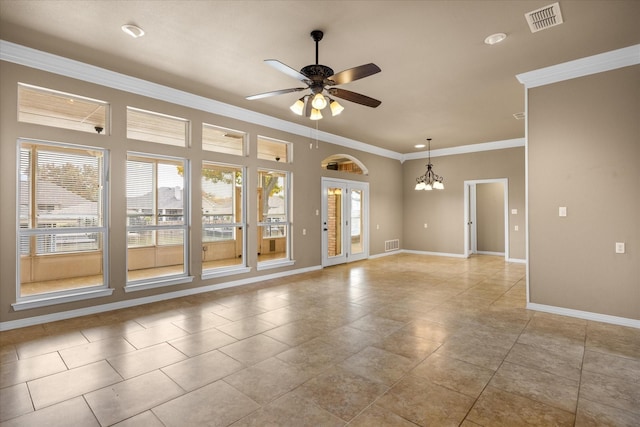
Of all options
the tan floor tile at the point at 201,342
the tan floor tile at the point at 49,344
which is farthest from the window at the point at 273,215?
the tan floor tile at the point at 49,344

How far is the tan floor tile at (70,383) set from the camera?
233 centimetres

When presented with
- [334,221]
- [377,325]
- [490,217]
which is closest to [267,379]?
[377,325]

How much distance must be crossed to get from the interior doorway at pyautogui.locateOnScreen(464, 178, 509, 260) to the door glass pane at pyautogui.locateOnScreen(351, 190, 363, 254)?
3.16 m

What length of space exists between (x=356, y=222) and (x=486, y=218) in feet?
14.4

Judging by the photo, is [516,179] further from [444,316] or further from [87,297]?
[87,297]

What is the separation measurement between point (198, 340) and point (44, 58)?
372cm

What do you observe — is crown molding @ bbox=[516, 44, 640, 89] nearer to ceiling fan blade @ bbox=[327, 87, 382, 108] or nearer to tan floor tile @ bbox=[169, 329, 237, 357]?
ceiling fan blade @ bbox=[327, 87, 382, 108]

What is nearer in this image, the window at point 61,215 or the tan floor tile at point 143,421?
the tan floor tile at point 143,421

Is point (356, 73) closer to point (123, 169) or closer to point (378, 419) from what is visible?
point (378, 419)

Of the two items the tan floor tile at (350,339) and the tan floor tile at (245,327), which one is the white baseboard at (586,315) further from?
the tan floor tile at (245,327)

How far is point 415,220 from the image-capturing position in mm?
9984

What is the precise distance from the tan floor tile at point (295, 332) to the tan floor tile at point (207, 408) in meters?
0.99

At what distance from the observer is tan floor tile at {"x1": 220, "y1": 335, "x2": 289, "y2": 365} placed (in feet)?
9.68

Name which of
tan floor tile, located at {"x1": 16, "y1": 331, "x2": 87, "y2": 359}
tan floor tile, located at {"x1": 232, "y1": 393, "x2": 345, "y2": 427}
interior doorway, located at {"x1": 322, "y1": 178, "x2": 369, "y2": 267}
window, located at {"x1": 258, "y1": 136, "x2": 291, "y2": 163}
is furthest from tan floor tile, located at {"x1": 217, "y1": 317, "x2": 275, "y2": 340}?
interior doorway, located at {"x1": 322, "y1": 178, "x2": 369, "y2": 267}
